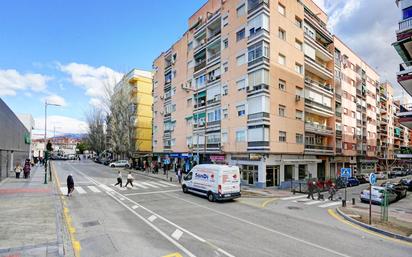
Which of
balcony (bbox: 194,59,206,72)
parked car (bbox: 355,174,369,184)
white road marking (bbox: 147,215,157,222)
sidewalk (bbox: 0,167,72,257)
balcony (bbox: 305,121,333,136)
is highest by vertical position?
balcony (bbox: 194,59,206,72)

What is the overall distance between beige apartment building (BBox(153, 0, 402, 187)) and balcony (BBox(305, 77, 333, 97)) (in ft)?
0.41

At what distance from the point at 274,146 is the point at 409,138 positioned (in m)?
93.1

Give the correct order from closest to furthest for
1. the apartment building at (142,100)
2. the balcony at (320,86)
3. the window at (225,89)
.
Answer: the window at (225,89) → the balcony at (320,86) → the apartment building at (142,100)

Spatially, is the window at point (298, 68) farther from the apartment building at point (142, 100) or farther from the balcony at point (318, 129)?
the apartment building at point (142, 100)

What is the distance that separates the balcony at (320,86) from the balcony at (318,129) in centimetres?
494

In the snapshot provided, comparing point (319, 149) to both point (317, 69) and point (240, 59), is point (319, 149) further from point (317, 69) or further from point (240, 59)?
point (240, 59)

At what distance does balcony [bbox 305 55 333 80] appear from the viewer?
3509cm

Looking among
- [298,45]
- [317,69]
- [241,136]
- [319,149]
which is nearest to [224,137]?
[241,136]

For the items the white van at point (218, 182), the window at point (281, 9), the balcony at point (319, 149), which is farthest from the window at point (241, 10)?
the white van at point (218, 182)

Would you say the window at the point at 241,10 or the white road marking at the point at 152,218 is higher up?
the window at the point at 241,10

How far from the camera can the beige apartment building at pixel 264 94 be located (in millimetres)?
28938

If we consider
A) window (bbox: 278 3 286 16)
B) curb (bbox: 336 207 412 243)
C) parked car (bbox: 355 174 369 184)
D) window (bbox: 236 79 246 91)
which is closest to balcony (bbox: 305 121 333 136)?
parked car (bbox: 355 174 369 184)

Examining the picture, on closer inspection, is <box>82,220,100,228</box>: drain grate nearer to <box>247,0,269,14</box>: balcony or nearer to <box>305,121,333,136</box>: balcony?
<box>247,0,269,14</box>: balcony

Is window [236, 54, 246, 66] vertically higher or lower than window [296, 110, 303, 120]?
higher
